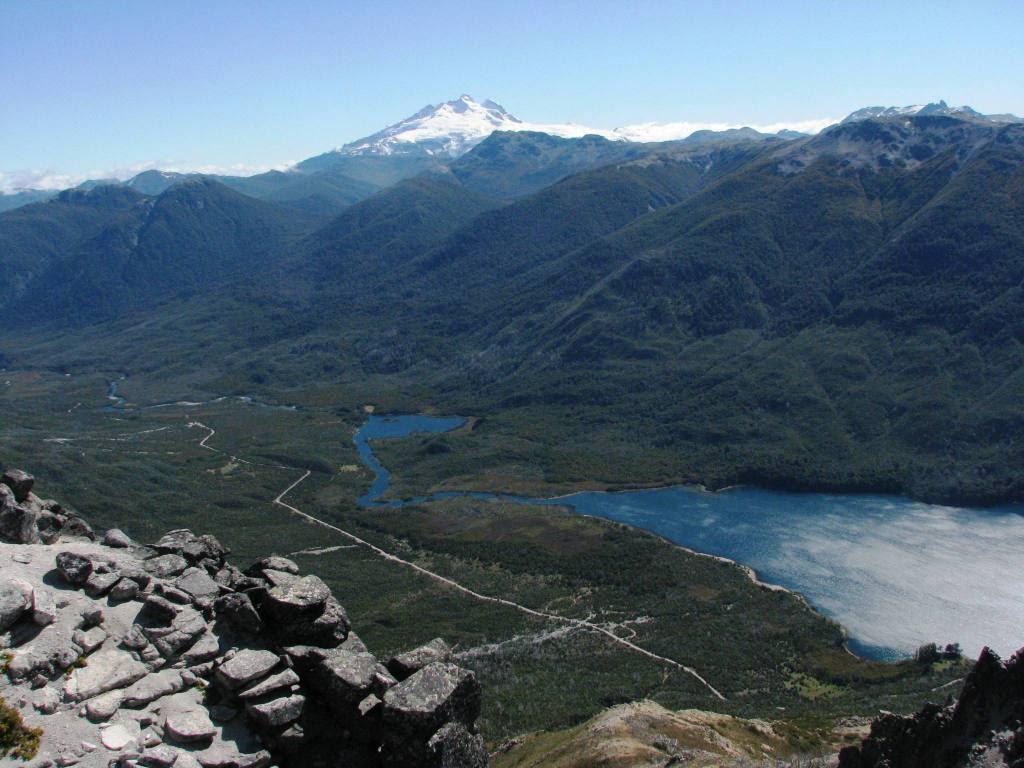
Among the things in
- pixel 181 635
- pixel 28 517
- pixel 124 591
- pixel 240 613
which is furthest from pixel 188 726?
pixel 28 517

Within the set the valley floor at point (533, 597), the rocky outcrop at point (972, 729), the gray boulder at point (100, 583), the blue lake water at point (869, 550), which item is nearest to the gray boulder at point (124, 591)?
the gray boulder at point (100, 583)

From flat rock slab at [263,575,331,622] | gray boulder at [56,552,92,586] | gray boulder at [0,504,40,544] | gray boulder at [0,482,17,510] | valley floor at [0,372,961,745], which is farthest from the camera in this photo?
valley floor at [0,372,961,745]

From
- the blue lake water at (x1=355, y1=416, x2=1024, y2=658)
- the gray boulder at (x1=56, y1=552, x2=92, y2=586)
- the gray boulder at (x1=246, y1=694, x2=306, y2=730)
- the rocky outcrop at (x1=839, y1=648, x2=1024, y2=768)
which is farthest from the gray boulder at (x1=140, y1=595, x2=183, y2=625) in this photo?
the blue lake water at (x1=355, y1=416, x2=1024, y2=658)

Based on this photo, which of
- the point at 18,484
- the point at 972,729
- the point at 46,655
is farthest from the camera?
the point at 18,484

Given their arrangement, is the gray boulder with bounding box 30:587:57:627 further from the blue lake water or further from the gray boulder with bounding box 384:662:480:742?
the blue lake water

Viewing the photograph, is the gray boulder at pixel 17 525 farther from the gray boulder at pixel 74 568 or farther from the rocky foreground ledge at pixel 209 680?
the gray boulder at pixel 74 568

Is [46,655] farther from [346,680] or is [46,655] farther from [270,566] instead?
[270,566]

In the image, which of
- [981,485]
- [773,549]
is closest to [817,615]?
[773,549]
